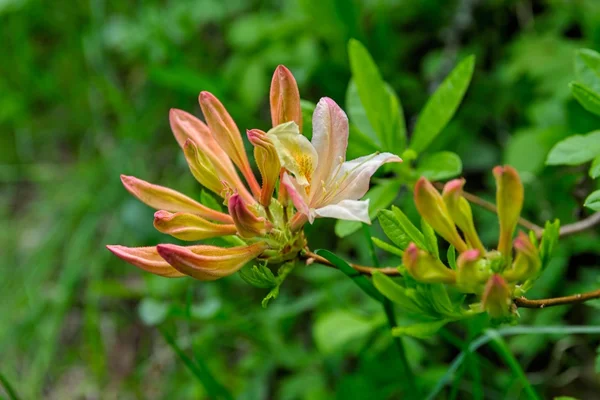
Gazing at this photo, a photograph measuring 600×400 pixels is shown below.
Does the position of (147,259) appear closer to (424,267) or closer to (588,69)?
(424,267)

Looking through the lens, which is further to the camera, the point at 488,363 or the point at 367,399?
the point at 488,363

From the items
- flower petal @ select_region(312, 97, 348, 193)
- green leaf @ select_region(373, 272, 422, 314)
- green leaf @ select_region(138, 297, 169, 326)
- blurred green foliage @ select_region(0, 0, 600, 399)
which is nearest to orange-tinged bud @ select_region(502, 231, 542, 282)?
green leaf @ select_region(373, 272, 422, 314)

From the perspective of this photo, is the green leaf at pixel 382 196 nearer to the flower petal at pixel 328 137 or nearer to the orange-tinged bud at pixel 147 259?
the flower petal at pixel 328 137

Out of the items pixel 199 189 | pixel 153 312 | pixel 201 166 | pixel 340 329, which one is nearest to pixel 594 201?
pixel 201 166

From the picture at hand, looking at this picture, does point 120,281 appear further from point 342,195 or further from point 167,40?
point 342,195

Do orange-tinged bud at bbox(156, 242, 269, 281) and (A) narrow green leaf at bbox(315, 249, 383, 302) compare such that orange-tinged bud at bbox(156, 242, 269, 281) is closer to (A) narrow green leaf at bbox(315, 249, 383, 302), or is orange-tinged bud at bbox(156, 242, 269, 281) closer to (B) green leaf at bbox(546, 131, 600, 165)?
(A) narrow green leaf at bbox(315, 249, 383, 302)

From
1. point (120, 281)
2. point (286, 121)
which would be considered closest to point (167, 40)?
point (120, 281)
